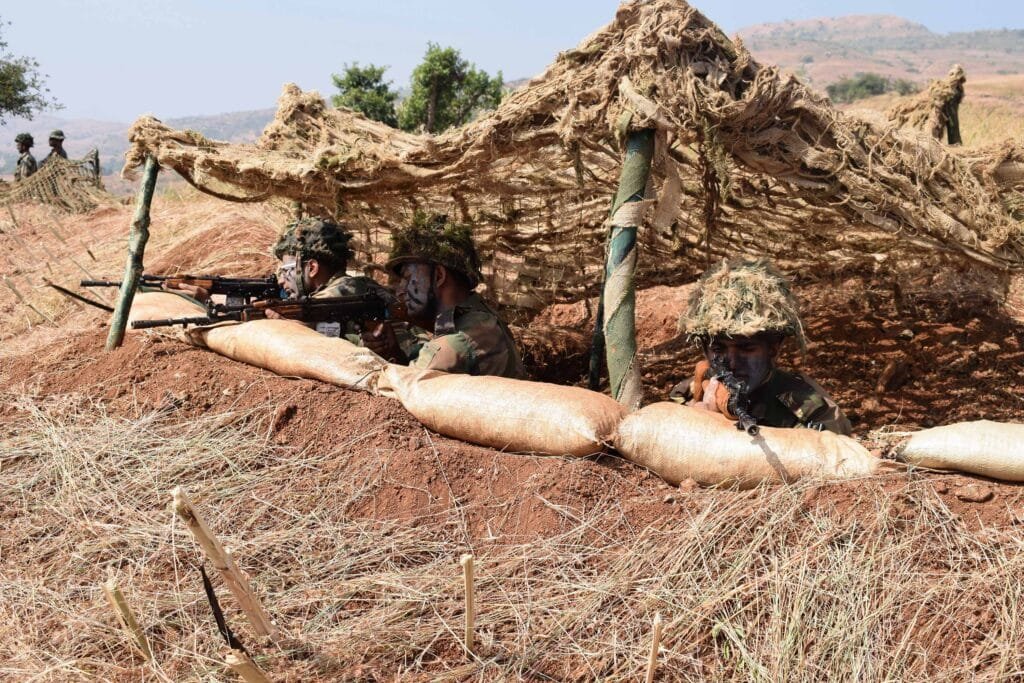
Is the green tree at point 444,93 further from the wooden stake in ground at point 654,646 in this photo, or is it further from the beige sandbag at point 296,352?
the wooden stake in ground at point 654,646

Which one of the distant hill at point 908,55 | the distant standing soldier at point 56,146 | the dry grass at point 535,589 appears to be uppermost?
the distant hill at point 908,55

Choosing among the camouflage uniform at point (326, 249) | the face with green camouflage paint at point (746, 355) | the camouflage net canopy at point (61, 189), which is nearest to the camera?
the face with green camouflage paint at point (746, 355)

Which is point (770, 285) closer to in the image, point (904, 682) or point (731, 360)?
point (731, 360)

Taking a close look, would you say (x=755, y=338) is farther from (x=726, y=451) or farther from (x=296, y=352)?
(x=296, y=352)

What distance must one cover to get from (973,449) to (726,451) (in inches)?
30.2

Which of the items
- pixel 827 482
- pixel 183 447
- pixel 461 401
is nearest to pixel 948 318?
pixel 827 482

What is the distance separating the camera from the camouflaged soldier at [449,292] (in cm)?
412

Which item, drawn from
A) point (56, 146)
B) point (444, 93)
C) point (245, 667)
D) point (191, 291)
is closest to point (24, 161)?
point (56, 146)

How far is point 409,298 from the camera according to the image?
4297 mm

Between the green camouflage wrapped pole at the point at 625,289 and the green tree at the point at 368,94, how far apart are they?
14323 millimetres

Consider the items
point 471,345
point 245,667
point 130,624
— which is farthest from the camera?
point 471,345

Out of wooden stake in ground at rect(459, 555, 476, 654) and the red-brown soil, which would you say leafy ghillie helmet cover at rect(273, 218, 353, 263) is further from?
wooden stake in ground at rect(459, 555, 476, 654)

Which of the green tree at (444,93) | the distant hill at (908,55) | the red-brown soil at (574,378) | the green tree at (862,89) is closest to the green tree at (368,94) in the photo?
the green tree at (444,93)

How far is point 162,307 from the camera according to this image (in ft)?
16.4
